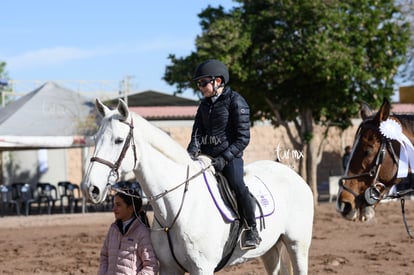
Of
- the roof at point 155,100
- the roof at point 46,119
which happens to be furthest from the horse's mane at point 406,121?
the roof at point 155,100

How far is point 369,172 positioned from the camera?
207 inches

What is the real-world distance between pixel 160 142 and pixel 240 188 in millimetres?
817

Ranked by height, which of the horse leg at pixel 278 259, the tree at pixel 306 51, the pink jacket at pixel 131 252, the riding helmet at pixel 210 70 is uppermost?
the tree at pixel 306 51

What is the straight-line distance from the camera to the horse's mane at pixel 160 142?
5359 mm

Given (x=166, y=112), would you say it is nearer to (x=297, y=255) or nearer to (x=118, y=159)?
(x=297, y=255)

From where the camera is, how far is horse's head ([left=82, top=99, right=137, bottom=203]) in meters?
4.85

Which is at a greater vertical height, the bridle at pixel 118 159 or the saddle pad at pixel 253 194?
the bridle at pixel 118 159

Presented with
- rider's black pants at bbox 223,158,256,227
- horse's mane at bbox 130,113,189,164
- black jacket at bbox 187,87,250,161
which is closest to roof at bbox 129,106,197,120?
black jacket at bbox 187,87,250,161

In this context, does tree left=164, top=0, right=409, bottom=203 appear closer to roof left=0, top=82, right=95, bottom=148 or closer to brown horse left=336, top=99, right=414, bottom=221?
roof left=0, top=82, right=95, bottom=148

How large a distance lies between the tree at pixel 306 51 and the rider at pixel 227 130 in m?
12.3

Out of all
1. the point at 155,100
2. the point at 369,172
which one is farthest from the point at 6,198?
the point at 369,172

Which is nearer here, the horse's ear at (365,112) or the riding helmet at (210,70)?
the horse's ear at (365,112)

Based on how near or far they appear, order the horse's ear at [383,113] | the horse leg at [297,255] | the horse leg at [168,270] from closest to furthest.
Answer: the horse's ear at [383,113] → the horse leg at [168,270] → the horse leg at [297,255]

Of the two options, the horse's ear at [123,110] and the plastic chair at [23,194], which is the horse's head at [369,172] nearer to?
the horse's ear at [123,110]
